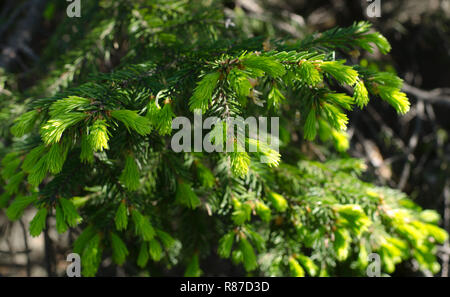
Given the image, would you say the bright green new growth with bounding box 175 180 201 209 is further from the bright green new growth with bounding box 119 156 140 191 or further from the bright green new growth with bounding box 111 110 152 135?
the bright green new growth with bounding box 111 110 152 135

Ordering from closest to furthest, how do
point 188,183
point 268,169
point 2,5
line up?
point 188,183, point 268,169, point 2,5

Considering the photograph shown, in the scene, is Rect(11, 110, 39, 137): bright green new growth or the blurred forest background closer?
Rect(11, 110, 39, 137): bright green new growth

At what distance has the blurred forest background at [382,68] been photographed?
7.52 feet

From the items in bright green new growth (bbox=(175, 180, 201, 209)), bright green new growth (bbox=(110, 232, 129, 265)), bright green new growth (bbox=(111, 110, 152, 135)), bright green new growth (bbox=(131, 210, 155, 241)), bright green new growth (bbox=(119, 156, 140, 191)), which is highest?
bright green new growth (bbox=(111, 110, 152, 135))

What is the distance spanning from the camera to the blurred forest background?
2.29 metres

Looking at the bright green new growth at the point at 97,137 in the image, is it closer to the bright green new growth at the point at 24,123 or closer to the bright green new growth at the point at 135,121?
the bright green new growth at the point at 135,121

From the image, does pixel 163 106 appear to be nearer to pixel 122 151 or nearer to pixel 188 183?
pixel 122 151

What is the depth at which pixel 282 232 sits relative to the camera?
1.49m

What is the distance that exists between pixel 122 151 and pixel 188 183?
304 millimetres

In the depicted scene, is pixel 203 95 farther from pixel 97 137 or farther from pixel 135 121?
pixel 97 137

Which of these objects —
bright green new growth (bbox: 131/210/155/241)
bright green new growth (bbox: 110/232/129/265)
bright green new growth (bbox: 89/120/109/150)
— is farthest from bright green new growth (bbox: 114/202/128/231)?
bright green new growth (bbox: 89/120/109/150)

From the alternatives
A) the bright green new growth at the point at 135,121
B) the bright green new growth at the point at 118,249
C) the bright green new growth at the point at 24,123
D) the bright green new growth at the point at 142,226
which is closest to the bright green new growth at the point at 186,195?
the bright green new growth at the point at 142,226

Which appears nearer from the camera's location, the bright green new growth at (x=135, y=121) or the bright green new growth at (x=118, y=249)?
the bright green new growth at (x=135, y=121)
